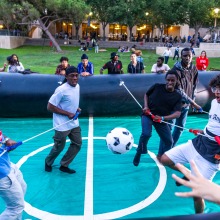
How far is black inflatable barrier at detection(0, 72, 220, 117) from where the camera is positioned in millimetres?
8086

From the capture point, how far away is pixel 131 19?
120 ft

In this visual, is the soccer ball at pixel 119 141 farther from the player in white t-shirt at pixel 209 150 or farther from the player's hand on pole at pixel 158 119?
the player in white t-shirt at pixel 209 150

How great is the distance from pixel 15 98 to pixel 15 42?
28420 millimetres

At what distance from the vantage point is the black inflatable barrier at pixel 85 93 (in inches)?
318

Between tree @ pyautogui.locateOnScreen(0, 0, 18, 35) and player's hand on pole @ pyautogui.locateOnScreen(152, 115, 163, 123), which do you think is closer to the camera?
player's hand on pole @ pyautogui.locateOnScreen(152, 115, 163, 123)

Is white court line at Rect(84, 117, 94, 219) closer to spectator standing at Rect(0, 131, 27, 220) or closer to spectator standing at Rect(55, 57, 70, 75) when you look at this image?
spectator standing at Rect(0, 131, 27, 220)

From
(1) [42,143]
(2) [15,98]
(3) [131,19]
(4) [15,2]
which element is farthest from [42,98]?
(3) [131,19]

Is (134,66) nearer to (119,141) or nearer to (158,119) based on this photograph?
(158,119)

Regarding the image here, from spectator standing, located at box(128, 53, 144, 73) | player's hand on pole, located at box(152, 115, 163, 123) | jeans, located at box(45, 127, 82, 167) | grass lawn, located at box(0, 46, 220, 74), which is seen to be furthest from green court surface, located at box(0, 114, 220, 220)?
grass lawn, located at box(0, 46, 220, 74)

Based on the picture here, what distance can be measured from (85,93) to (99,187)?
144 inches

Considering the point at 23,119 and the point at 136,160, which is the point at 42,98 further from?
the point at 136,160

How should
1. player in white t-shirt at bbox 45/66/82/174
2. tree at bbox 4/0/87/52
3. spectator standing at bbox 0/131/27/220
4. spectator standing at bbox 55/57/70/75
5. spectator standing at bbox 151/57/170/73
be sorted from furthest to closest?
tree at bbox 4/0/87/52
spectator standing at bbox 151/57/170/73
spectator standing at bbox 55/57/70/75
player in white t-shirt at bbox 45/66/82/174
spectator standing at bbox 0/131/27/220

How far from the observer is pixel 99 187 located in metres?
4.97

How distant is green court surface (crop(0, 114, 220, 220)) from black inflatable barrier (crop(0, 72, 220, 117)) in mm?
1493
